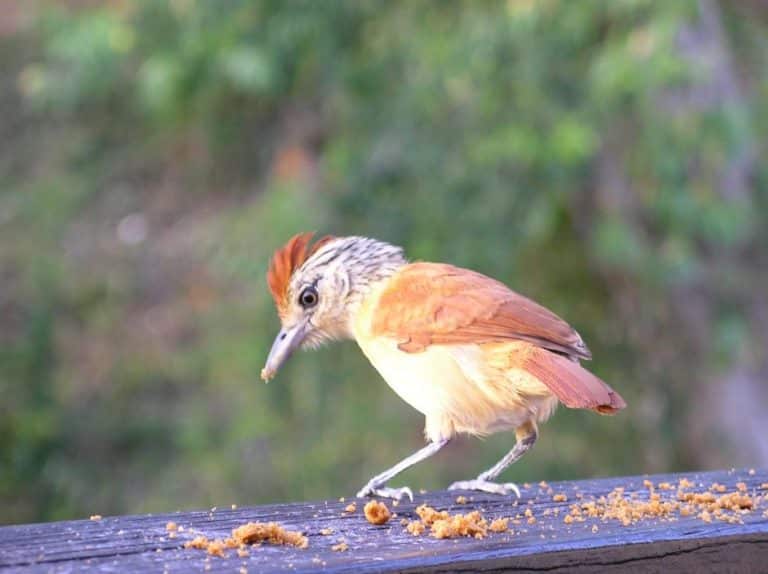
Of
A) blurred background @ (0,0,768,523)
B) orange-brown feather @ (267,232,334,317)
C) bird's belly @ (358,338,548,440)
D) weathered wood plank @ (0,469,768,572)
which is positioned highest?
blurred background @ (0,0,768,523)

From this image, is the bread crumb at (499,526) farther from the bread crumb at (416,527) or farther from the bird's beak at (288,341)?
the bird's beak at (288,341)

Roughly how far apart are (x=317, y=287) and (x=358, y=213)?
377 centimetres

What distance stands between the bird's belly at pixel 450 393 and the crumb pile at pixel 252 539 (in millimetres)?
1162

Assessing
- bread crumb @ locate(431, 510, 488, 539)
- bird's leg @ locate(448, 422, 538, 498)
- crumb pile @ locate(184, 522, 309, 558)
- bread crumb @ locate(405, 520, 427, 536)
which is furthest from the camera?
bird's leg @ locate(448, 422, 538, 498)

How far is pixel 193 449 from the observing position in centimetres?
873

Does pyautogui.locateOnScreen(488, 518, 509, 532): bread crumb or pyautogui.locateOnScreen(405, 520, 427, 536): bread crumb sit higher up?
pyautogui.locateOnScreen(405, 520, 427, 536): bread crumb

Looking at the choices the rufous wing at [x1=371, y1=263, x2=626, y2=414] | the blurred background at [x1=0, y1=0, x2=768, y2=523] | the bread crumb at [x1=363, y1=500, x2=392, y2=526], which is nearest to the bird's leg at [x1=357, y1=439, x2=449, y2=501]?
the rufous wing at [x1=371, y1=263, x2=626, y2=414]

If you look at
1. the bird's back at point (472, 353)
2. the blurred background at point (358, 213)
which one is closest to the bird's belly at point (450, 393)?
the bird's back at point (472, 353)

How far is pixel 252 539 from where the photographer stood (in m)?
2.80

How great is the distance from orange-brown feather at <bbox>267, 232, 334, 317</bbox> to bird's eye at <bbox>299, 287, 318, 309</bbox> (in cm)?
6

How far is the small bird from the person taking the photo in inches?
152

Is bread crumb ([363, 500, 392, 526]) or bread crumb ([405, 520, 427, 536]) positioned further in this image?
bread crumb ([363, 500, 392, 526])

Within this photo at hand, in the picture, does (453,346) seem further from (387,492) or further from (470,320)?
(387,492)

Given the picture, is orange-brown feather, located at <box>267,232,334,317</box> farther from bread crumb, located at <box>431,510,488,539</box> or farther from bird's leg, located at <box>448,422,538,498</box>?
bread crumb, located at <box>431,510,488,539</box>
